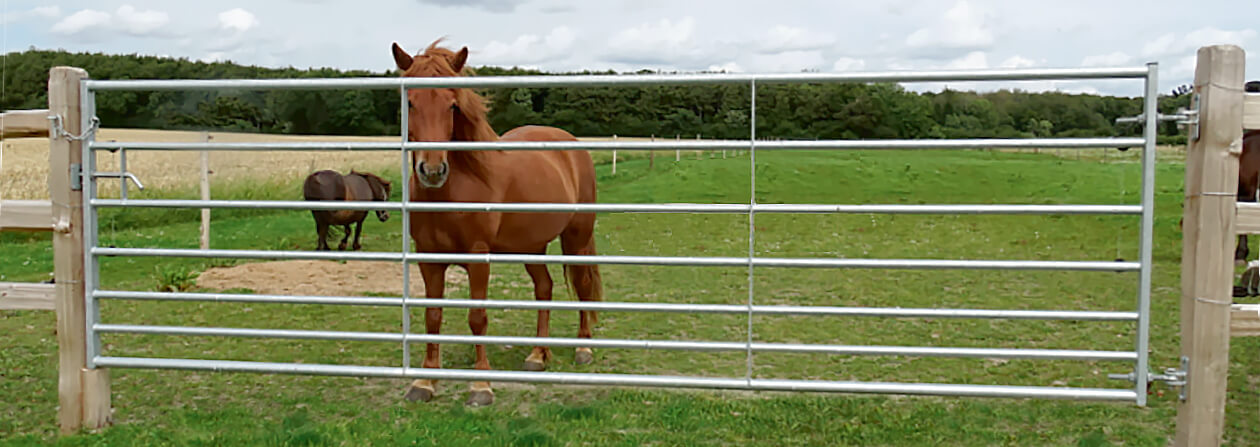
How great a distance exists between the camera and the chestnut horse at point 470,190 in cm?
436

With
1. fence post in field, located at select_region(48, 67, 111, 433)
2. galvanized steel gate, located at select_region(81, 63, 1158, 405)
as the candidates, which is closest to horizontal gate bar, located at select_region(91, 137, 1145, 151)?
galvanized steel gate, located at select_region(81, 63, 1158, 405)

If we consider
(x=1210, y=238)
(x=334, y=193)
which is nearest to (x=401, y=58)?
(x=1210, y=238)

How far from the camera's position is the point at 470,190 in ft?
16.1

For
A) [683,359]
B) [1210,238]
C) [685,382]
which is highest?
[1210,238]

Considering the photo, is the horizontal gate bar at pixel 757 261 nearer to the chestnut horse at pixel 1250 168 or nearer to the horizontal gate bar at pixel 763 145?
the horizontal gate bar at pixel 763 145

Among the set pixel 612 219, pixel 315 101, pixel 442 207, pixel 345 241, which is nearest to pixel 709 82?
pixel 442 207

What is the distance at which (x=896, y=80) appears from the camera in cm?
345

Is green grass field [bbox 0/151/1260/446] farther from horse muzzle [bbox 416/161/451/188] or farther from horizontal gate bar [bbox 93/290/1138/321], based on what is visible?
horse muzzle [bbox 416/161/451/188]

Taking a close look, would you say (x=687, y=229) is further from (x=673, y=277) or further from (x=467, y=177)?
(x=467, y=177)

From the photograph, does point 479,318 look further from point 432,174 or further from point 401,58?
point 401,58

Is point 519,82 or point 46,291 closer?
point 519,82

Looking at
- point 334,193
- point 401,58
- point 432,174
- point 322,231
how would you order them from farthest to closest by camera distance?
point 334,193 → point 322,231 → point 401,58 → point 432,174

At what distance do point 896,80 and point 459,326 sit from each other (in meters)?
4.68

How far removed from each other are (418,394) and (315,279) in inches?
197
